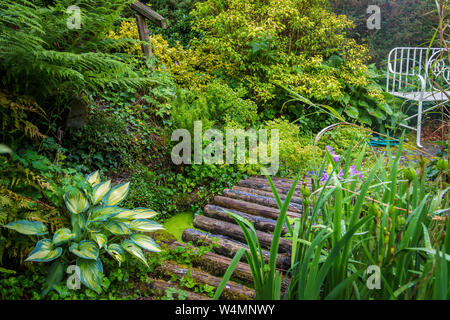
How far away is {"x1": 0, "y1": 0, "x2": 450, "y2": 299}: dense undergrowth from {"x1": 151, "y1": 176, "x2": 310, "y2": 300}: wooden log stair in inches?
5.7

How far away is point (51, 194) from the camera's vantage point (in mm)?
1876

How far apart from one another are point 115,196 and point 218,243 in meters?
0.77

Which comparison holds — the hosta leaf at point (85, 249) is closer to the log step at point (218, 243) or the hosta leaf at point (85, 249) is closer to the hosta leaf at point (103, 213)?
the hosta leaf at point (103, 213)

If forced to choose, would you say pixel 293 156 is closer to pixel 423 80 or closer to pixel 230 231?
pixel 423 80

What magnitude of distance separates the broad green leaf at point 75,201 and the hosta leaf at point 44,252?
21 cm

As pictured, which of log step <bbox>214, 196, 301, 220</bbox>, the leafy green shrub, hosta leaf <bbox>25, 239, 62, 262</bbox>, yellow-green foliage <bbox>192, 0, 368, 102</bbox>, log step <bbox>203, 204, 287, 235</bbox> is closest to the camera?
hosta leaf <bbox>25, 239, 62, 262</bbox>

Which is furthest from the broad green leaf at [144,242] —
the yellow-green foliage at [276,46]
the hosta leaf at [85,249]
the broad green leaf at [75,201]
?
the yellow-green foliage at [276,46]

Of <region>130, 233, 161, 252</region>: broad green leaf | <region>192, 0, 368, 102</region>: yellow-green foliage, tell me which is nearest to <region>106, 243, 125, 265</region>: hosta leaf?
<region>130, 233, 161, 252</region>: broad green leaf

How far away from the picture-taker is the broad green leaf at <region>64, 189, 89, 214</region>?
1.81m

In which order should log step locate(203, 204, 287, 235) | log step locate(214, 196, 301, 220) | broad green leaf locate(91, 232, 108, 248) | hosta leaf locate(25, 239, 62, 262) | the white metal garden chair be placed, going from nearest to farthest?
the white metal garden chair
hosta leaf locate(25, 239, 62, 262)
broad green leaf locate(91, 232, 108, 248)
log step locate(203, 204, 287, 235)
log step locate(214, 196, 301, 220)

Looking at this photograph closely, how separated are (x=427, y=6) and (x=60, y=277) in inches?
364

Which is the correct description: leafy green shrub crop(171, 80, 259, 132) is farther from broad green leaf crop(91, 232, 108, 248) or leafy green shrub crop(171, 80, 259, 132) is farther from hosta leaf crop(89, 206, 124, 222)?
broad green leaf crop(91, 232, 108, 248)
